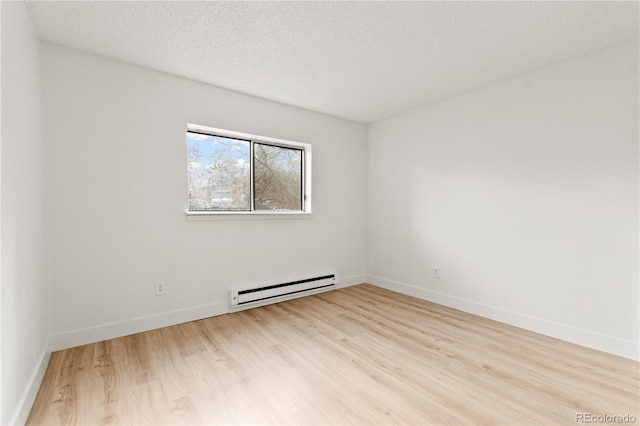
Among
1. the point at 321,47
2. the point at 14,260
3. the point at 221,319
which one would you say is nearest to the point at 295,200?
the point at 221,319

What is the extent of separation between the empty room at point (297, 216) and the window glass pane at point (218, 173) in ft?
0.07

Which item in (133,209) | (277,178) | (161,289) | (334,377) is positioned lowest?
(334,377)

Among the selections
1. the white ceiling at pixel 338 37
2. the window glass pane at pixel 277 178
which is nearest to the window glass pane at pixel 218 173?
the window glass pane at pixel 277 178

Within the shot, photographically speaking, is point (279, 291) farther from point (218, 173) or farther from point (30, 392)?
point (30, 392)

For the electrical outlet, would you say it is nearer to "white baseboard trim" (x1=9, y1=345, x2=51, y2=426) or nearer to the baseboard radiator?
the baseboard radiator

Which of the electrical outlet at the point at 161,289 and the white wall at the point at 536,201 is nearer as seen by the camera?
the white wall at the point at 536,201

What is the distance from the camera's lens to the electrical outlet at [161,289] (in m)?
2.76

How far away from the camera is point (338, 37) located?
7.24 ft

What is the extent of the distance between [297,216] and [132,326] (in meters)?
2.02

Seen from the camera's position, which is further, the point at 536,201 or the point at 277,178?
the point at 277,178

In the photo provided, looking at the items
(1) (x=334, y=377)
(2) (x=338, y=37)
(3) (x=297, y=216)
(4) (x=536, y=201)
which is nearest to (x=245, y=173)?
(3) (x=297, y=216)

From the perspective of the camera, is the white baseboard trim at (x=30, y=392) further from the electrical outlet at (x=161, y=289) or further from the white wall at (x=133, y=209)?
the electrical outlet at (x=161, y=289)

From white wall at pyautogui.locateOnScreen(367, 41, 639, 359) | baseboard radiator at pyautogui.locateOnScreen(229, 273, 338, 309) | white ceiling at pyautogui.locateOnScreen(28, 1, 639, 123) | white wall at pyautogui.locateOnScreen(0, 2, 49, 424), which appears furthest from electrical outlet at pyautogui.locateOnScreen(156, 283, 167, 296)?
white wall at pyautogui.locateOnScreen(367, 41, 639, 359)

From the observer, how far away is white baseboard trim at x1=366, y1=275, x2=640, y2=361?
229cm
